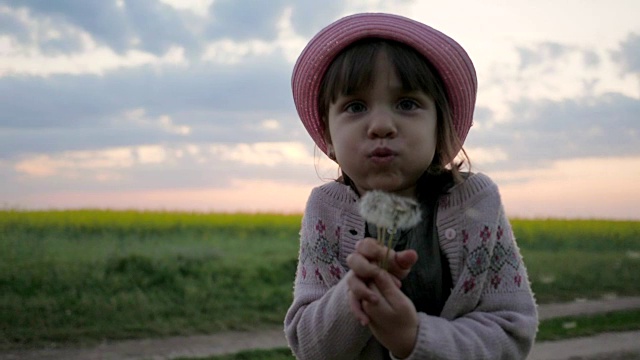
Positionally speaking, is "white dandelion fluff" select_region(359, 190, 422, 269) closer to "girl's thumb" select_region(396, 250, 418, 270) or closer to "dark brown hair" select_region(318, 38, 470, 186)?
"girl's thumb" select_region(396, 250, 418, 270)

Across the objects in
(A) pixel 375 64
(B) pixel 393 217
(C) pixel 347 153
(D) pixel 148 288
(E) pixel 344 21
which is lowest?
(D) pixel 148 288

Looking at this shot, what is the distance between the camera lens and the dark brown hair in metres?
1.80

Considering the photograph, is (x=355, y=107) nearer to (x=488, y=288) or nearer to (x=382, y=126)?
(x=382, y=126)

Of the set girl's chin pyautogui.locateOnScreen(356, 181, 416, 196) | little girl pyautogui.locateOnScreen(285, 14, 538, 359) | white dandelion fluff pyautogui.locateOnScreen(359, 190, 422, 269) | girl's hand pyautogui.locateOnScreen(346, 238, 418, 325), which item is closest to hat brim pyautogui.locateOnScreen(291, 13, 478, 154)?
little girl pyautogui.locateOnScreen(285, 14, 538, 359)

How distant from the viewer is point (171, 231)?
32.1 ft

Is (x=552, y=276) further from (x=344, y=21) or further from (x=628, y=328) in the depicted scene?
(x=344, y=21)

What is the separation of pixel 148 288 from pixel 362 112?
6.40m

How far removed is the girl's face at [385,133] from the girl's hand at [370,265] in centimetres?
27

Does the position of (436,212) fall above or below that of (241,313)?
above

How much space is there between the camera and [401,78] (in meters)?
1.79

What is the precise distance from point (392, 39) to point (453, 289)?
61 centimetres

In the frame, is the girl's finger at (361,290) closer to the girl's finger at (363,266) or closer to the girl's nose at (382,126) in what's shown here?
the girl's finger at (363,266)

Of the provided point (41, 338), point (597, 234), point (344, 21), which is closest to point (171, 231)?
point (41, 338)

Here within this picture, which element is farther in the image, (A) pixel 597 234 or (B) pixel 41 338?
(A) pixel 597 234
